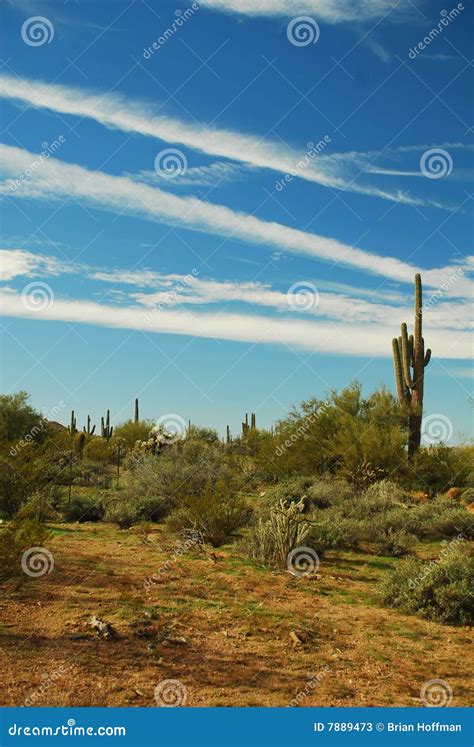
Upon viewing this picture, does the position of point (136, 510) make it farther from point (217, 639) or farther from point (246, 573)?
point (217, 639)

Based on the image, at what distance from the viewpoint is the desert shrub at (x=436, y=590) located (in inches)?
325

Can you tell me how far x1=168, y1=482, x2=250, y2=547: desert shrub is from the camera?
12.6 metres

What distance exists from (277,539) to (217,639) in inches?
164

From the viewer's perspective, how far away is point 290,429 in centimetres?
2438

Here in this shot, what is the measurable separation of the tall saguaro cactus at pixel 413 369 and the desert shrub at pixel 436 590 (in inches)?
548

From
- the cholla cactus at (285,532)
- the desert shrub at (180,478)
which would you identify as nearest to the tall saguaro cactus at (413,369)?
the desert shrub at (180,478)

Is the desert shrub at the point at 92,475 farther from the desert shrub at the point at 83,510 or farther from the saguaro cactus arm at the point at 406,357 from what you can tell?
the saguaro cactus arm at the point at 406,357

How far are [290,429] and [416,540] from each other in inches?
464

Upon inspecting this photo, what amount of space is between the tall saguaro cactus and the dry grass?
1300 cm

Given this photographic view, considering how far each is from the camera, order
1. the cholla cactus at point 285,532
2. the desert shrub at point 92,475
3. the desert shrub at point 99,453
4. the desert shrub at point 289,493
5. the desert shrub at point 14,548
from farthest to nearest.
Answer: the desert shrub at point 99,453 < the desert shrub at point 92,475 < the desert shrub at point 289,493 < the cholla cactus at point 285,532 < the desert shrub at point 14,548

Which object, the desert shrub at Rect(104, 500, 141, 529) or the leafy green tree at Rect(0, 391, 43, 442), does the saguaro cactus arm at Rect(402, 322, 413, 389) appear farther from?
the leafy green tree at Rect(0, 391, 43, 442)

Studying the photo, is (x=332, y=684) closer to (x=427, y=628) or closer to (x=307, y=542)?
(x=427, y=628)

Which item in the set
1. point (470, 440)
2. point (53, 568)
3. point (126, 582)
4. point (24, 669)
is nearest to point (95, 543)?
point (53, 568)

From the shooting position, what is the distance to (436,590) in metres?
8.44
